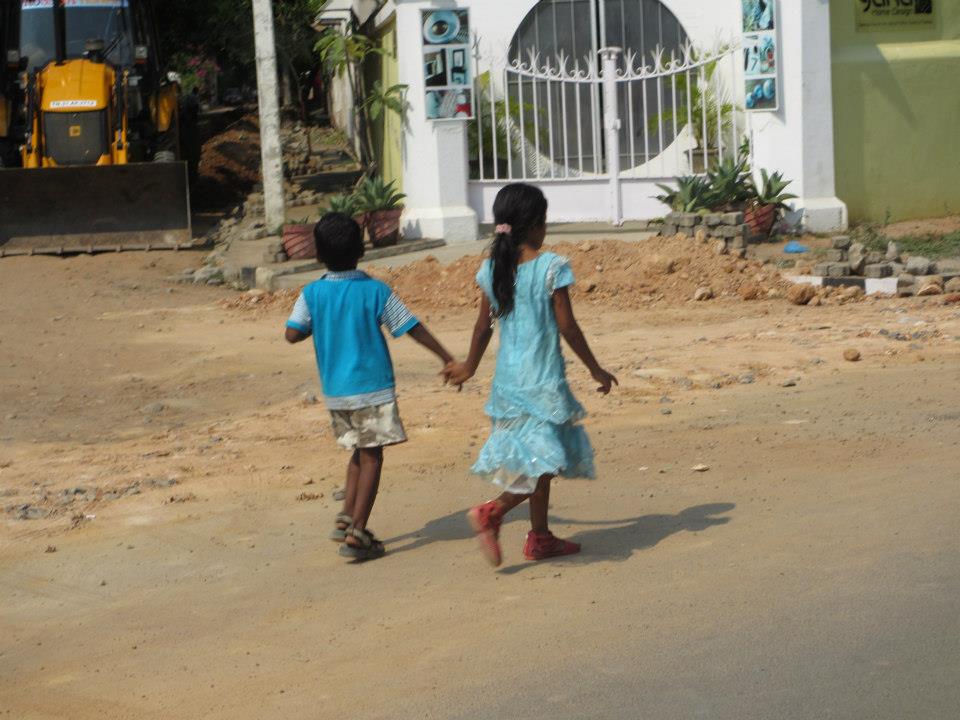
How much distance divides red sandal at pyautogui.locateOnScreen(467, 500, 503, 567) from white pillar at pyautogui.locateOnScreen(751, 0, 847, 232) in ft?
35.9

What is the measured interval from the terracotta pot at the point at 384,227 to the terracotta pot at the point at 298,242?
84 centimetres

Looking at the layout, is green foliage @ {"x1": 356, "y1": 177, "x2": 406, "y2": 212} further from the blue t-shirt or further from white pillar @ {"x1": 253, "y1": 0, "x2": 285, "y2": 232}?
the blue t-shirt

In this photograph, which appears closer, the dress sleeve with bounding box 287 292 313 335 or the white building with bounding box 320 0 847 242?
the dress sleeve with bounding box 287 292 313 335

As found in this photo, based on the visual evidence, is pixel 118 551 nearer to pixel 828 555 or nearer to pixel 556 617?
pixel 556 617

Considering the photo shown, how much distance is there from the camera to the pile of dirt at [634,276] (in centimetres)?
1202

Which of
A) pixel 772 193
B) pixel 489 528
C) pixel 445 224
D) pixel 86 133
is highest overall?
pixel 86 133

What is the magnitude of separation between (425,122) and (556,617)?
38.7 feet

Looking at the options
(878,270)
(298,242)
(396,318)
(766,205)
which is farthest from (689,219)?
(396,318)

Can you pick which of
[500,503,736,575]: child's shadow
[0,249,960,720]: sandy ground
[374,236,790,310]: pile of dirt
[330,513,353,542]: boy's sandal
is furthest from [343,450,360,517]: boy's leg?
[374,236,790,310]: pile of dirt

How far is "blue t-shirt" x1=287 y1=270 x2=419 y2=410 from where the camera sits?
17.7 ft

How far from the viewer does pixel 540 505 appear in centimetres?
525

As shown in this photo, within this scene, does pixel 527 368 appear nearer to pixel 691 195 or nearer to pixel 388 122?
pixel 691 195

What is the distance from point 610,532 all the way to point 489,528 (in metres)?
0.73

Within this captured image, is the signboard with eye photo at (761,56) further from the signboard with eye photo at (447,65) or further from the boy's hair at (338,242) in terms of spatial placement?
the boy's hair at (338,242)
